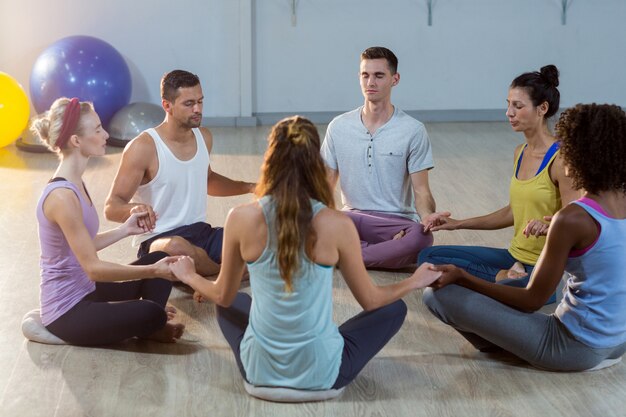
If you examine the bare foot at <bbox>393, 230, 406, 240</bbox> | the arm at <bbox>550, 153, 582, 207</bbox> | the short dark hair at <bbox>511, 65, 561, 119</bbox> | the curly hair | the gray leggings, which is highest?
the short dark hair at <bbox>511, 65, 561, 119</bbox>

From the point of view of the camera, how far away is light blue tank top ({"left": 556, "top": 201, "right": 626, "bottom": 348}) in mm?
2693

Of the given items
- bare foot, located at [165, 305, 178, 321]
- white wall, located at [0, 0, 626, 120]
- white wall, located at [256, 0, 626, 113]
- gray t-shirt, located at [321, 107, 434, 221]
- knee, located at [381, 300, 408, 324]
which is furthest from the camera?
white wall, located at [256, 0, 626, 113]

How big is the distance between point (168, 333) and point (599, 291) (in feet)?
4.65

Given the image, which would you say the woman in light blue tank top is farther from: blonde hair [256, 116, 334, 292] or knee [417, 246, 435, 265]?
knee [417, 246, 435, 265]

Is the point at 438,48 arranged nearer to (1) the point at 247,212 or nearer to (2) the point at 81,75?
(2) the point at 81,75

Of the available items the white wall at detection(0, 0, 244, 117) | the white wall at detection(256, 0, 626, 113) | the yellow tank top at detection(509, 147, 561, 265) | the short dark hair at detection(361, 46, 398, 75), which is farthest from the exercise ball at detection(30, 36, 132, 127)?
the yellow tank top at detection(509, 147, 561, 265)

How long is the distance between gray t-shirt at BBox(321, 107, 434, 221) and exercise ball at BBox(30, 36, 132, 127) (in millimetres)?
2922

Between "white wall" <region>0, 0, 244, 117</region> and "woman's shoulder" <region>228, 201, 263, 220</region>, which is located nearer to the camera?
"woman's shoulder" <region>228, 201, 263, 220</region>

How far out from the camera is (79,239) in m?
2.91

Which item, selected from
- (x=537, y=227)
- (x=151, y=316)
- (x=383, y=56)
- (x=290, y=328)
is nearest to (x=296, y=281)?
(x=290, y=328)

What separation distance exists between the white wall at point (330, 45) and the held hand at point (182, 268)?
471cm

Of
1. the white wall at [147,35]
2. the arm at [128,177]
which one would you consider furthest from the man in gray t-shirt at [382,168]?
the white wall at [147,35]

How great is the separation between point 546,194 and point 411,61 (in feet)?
14.3

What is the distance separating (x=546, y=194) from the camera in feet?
11.3
